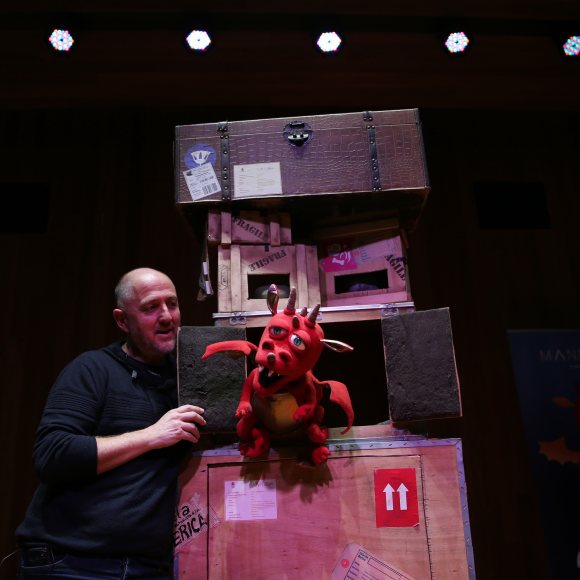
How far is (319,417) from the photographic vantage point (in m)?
2.15

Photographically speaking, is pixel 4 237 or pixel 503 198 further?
pixel 503 198

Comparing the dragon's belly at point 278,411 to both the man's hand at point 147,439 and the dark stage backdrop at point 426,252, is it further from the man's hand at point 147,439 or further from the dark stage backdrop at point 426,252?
the dark stage backdrop at point 426,252

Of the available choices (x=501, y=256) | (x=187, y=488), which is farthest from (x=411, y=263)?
(x=187, y=488)

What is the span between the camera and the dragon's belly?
2039 mm

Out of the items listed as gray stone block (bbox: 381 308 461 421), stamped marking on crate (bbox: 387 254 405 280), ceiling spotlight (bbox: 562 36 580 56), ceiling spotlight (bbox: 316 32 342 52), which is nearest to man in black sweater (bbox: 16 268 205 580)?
gray stone block (bbox: 381 308 461 421)

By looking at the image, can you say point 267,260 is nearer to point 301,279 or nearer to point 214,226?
point 301,279

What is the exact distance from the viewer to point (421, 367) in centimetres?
221

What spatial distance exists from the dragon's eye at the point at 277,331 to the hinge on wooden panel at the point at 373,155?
3.00 ft

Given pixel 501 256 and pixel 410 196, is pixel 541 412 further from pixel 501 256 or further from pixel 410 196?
pixel 410 196

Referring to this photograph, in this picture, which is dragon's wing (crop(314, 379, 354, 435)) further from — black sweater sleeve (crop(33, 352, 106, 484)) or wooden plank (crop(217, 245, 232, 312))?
black sweater sleeve (crop(33, 352, 106, 484))

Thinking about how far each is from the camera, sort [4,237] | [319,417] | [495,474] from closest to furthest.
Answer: [319,417] < [495,474] < [4,237]

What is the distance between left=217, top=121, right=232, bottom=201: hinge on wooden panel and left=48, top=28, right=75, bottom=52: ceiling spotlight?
6.01 ft

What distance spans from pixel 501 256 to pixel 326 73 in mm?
1850

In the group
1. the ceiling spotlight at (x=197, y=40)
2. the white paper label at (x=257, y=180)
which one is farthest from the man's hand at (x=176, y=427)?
the ceiling spotlight at (x=197, y=40)
